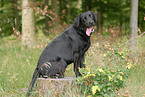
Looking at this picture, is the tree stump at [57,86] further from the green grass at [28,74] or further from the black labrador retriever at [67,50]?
the green grass at [28,74]

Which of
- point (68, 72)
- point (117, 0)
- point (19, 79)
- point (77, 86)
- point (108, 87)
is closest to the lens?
point (108, 87)

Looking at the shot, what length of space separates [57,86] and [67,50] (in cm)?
73

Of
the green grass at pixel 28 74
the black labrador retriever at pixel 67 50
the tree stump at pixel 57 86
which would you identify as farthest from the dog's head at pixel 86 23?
the tree stump at pixel 57 86

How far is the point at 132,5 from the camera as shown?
22.3ft

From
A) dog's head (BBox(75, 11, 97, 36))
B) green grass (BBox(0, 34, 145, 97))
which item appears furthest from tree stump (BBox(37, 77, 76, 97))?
dog's head (BBox(75, 11, 97, 36))

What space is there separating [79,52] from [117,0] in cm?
1681

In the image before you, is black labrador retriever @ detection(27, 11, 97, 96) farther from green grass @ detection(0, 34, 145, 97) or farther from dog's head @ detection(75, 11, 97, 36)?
green grass @ detection(0, 34, 145, 97)

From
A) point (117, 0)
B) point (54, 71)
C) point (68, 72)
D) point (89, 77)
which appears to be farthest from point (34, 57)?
point (117, 0)

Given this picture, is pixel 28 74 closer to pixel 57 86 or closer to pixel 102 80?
pixel 57 86

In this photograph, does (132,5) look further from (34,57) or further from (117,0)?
(117,0)

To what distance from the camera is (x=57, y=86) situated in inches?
147

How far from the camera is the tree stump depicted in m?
3.68

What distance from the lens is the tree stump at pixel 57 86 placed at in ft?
12.1

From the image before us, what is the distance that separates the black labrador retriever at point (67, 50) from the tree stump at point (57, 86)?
16 cm
